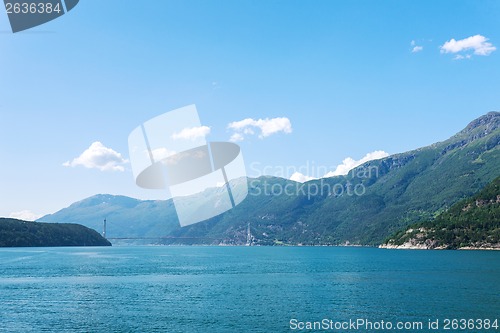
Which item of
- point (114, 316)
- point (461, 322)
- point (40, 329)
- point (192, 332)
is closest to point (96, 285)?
point (114, 316)

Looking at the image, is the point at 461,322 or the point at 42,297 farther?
the point at 42,297

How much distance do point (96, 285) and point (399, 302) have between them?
61.2m

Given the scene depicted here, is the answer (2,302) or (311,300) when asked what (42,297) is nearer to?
(2,302)

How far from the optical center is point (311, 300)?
71750 millimetres

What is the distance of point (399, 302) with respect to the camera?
69812 millimetres

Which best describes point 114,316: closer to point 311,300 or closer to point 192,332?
point 192,332

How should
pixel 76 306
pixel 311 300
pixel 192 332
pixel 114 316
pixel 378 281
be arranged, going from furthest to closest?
pixel 378 281 → pixel 311 300 → pixel 76 306 → pixel 114 316 → pixel 192 332

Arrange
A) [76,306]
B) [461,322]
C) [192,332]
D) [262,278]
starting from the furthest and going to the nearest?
1. [262,278]
2. [76,306]
3. [461,322]
4. [192,332]

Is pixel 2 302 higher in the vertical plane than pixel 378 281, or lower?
higher

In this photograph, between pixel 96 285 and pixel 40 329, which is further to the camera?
pixel 96 285

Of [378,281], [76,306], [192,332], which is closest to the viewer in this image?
[192,332]

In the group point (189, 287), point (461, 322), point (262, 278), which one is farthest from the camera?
point (262, 278)

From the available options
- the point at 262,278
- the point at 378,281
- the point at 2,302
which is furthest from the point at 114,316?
the point at 378,281

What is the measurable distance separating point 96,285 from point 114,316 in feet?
122
